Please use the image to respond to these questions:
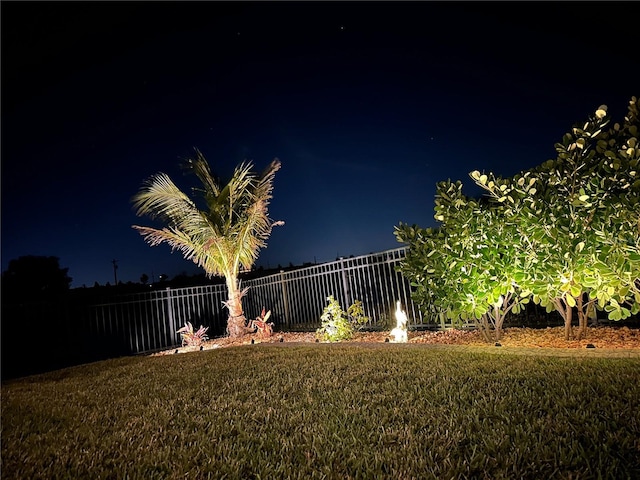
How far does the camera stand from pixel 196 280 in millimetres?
20828

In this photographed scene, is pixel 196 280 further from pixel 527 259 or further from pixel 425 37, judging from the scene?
pixel 527 259

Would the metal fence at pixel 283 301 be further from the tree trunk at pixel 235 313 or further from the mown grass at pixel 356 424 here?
the mown grass at pixel 356 424

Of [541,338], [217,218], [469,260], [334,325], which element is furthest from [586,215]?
[217,218]

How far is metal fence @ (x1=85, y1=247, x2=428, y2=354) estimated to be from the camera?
8500 mm

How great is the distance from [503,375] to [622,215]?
6.88 ft

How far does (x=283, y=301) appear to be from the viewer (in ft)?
36.3

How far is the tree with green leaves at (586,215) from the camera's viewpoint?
385 centimetres

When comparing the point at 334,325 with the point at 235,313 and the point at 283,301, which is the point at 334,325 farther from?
the point at 283,301

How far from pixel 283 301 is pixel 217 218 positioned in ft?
10.6

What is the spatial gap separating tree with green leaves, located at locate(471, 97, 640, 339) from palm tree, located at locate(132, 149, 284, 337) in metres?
6.22

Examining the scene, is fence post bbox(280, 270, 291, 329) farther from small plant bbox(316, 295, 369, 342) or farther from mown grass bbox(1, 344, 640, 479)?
mown grass bbox(1, 344, 640, 479)

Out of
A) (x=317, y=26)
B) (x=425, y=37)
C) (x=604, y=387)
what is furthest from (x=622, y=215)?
(x=317, y=26)

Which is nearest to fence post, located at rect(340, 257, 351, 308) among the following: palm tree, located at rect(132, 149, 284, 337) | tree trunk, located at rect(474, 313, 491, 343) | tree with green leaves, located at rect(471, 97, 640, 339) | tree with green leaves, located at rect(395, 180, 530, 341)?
palm tree, located at rect(132, 149, 284, 337)

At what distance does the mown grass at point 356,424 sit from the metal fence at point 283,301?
404cm
